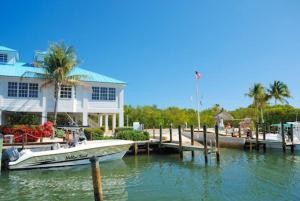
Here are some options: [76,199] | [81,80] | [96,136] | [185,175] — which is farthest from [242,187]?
[81,80]

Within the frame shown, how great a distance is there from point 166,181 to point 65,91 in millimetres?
17856

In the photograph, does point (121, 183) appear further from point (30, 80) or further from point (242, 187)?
point (30, 80)

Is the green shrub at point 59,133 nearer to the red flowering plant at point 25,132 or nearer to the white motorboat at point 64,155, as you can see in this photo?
the red flowering plant at point 25,132

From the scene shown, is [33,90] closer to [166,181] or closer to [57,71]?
[57,71]

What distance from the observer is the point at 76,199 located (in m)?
11.4

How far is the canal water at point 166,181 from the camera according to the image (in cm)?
1181

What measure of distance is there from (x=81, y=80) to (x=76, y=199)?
62.9 ft

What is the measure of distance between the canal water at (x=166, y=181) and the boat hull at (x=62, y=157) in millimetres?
498

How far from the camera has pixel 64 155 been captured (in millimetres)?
17938

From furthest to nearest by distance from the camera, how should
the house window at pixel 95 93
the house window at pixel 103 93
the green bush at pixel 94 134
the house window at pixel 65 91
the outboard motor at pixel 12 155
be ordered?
the house window at pixel 103 93, the house window at pixel 95 93, the house window at pixel 65 91, the green bush at pixel 94 134, the outboard motor at pixel 12 155

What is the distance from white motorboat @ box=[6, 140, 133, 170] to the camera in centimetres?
1697

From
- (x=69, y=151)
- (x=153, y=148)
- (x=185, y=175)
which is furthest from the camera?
(x=153, y=148)

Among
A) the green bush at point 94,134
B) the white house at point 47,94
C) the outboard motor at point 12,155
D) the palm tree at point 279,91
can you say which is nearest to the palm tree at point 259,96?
the palm tree at point 279,91

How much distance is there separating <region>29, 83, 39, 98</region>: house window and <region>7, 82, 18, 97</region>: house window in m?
1.22
